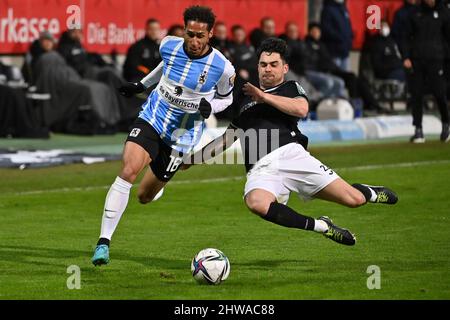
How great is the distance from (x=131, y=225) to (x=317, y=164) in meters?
3.36

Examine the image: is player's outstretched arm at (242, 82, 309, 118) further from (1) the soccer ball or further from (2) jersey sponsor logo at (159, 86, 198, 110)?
(1) the soccer ball

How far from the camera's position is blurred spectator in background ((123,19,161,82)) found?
23766 millimetres

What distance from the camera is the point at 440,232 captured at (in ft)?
42.5

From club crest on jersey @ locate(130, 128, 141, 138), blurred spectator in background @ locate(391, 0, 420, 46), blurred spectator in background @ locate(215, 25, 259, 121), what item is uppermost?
club crest on jersey @ locate(130, 128, 141, 138)

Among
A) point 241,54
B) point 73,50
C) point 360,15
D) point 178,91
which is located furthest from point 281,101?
point 360,15

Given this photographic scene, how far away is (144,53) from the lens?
78.1 feet

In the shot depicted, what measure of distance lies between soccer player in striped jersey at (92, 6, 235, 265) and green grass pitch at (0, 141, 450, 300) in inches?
39.6

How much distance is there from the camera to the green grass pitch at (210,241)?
9719 millimetres

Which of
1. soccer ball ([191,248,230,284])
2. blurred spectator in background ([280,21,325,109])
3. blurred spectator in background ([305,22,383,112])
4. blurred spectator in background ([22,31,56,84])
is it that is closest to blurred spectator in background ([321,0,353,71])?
blurred spectator in background ([305,22,383,112])

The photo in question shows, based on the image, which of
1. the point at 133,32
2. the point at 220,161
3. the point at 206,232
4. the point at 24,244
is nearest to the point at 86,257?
the point at 24,244

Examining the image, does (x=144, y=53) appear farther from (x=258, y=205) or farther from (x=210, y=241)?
(x=258, y=205)

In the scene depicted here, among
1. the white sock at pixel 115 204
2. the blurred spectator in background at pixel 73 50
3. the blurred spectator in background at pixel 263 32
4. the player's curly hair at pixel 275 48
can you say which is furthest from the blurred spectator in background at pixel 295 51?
the white sock at pixel 115 204

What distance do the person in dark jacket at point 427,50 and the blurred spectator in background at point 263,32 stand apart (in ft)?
14.0

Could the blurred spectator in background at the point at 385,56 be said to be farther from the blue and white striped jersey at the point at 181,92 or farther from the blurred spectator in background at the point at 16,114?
the blue and white striped jersey at the point at 181,92
